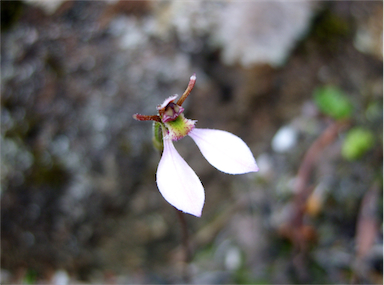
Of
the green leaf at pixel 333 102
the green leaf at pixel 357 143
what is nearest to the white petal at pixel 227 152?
the green leaf at pixel 357 143

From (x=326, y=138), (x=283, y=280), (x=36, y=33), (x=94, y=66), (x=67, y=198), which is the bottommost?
(x=283, y=280)

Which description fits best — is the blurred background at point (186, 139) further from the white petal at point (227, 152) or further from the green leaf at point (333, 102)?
the white petal at point (227, 152)

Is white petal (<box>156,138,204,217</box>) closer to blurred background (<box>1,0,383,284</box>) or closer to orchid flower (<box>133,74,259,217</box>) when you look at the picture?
orchid flower (<box>133,74,259,217</box>)

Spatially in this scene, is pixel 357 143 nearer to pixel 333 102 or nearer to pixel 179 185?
pixel 333 102

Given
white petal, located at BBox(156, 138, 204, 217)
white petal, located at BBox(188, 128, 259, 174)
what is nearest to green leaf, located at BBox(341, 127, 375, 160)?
white petal, located at BBox(188, 128, 259, 174)

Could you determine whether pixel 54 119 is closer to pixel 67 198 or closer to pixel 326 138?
pixel 67 198

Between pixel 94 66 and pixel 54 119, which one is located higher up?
pixel 94 66

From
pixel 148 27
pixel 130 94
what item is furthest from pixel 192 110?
pixel 148 27

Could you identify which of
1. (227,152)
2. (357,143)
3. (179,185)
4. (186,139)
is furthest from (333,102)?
(179,185)
